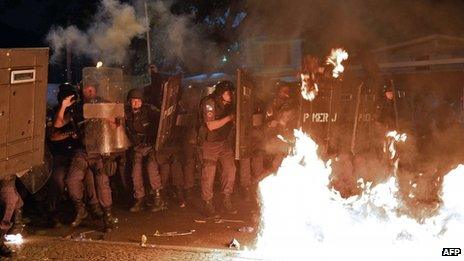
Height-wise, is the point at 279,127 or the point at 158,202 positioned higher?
the point at 279,127

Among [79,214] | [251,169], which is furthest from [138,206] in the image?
[251,169]

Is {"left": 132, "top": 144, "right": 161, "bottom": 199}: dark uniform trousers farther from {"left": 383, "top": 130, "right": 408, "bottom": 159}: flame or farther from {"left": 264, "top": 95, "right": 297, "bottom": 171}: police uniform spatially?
{"left": 383, "top": 130, "right": 408, "bottom": 159}: flame

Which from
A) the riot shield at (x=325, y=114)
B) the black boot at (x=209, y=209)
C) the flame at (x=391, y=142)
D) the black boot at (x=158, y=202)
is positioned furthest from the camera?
the flame at (x=391, y=142)

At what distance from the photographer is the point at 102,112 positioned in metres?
7.09

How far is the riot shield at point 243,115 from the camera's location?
7754mm

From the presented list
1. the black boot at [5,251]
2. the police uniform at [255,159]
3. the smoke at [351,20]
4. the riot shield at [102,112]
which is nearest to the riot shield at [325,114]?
the police uniform at [255,159]

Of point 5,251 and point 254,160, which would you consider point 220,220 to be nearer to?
point 254,160

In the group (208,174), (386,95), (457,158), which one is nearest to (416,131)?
(457,158)

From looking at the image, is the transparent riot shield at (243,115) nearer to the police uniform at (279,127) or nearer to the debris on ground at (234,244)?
the police uniform at (279,127)

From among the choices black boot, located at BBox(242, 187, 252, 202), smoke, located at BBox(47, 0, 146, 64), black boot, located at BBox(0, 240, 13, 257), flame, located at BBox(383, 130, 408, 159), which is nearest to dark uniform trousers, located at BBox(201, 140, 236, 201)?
black boot, located at BBox(242, 187, 252, 202)

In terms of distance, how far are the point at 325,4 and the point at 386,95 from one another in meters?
4.74

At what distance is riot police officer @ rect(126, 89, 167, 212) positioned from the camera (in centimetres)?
798

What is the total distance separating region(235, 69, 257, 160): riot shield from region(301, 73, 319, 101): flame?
83 cm

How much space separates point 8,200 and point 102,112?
1.65m
